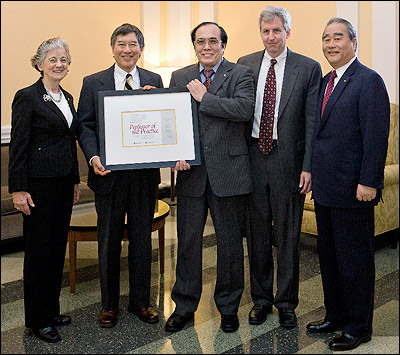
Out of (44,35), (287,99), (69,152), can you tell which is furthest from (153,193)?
(44,35)

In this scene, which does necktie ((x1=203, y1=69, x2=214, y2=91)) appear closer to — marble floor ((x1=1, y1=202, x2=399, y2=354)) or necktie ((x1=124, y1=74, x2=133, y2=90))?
necktie ((x1=124, y1=74, x2=133, y2=90))

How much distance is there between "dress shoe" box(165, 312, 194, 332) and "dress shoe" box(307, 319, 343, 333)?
0.62 m

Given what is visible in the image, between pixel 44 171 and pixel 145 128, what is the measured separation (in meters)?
0.51

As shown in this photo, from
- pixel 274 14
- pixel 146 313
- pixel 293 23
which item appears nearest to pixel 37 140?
pixel 146 313

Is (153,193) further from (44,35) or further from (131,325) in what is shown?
(44,35)

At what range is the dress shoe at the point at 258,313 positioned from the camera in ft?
7.89

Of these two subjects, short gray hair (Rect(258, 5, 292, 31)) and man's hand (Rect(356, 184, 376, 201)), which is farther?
short gray hair (Rect(258, 5, 292, 31))

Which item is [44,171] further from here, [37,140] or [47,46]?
[47,46]

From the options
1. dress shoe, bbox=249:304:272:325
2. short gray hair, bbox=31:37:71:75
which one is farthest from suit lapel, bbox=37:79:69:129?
dress shoe, bbox=249:304:272:325

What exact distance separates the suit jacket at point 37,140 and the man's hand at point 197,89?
611 mm

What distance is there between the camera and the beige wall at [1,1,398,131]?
1.43 metres

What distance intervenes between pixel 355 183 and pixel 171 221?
2.77 m

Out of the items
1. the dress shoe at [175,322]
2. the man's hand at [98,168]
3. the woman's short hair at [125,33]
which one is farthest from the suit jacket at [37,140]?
the dress shoe at [175,322]

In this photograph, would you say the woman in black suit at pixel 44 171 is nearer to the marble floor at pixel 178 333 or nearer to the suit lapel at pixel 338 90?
the marble floor at pixel 178 333
